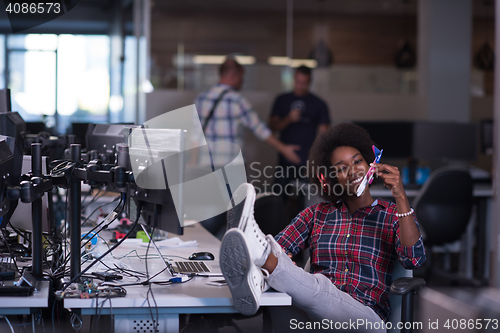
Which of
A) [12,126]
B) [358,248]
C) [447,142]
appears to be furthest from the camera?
[447,142]

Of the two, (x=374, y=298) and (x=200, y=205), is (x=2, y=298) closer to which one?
(x=374, y=298)

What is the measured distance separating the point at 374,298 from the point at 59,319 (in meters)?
1.11

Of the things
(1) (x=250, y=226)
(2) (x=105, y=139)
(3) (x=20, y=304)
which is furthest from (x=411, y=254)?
(2) (x=105, y=139)

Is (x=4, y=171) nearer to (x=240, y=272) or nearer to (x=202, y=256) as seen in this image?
(x=240, y=272)

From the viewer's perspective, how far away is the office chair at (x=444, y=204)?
12.6ft

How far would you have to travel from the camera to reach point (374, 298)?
1.82m

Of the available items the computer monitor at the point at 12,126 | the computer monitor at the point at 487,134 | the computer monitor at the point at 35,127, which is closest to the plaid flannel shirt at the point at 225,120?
the computer monitor at the point at 35,127

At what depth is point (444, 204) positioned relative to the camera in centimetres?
388

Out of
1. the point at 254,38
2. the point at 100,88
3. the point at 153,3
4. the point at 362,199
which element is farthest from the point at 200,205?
the point at 100,88

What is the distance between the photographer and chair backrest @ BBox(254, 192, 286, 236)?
2235mm

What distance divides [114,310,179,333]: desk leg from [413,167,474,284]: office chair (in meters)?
2.74

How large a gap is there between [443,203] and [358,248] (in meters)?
2.26

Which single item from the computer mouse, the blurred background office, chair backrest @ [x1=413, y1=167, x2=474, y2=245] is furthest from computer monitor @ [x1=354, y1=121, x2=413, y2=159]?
the computer mouse

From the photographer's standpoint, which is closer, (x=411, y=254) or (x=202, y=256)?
(x=411, y=254)
